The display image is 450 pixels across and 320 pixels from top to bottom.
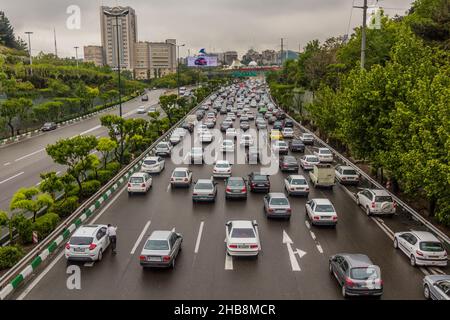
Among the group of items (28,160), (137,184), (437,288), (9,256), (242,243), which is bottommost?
(28,160)

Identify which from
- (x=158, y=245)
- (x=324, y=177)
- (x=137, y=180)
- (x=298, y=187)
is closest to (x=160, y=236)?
(x=158, y=245)

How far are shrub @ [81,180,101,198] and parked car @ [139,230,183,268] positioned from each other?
11898mm

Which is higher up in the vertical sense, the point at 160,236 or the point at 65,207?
the point at 160,236

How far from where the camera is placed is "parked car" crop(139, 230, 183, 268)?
18344 millimetres

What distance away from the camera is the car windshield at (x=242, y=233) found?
20.1 m

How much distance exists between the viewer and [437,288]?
1557cm

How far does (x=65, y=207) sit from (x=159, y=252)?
9621 mm

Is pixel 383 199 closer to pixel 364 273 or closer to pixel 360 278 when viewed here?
pixel 364 273

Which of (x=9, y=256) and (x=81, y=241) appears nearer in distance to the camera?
(x=9, y=256)

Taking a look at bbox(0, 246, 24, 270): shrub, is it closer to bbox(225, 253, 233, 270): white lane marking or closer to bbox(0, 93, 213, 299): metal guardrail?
bbox(0, 93, 213, 299): metal guardrail

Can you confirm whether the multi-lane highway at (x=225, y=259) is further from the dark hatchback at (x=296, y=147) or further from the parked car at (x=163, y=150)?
the dark hatchback at (x=296, y=147)

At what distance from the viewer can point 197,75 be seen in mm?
188875

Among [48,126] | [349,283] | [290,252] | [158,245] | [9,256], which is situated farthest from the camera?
[48,126]
